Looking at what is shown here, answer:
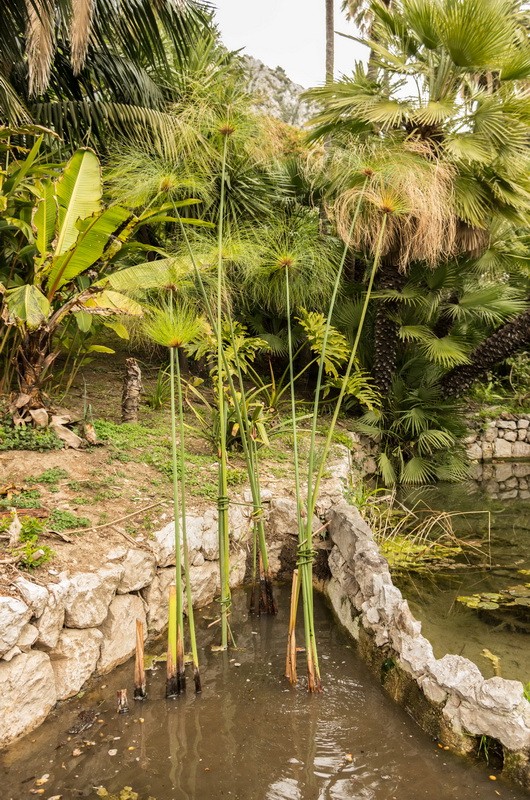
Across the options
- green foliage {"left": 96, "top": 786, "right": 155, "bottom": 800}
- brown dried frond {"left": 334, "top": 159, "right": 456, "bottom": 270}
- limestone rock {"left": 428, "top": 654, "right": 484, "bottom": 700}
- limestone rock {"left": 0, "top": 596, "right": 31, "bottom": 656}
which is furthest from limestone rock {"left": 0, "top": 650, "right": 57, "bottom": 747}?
brown dried frond {"left": 334, "top": 159, "right": 456, "bottom": 270}

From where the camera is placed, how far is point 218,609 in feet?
16.7

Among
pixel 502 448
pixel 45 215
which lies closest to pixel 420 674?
pixel 45 215

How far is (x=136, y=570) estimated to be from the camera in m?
4.39

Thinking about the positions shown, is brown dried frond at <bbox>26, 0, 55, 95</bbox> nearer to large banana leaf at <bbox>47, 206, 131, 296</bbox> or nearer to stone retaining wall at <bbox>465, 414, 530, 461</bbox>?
large banana leaf at <bbox>47, 206, 131, 296</bbox>

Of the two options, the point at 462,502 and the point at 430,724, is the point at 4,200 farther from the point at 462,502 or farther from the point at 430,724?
the point at 462,502

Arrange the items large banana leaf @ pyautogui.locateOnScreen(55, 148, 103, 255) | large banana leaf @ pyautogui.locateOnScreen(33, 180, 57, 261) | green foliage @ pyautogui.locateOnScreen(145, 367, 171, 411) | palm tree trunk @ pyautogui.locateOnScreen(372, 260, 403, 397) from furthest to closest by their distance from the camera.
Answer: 1. palm tree trunk @ pyautogui.locateOnScreen(372, 260, 403, 397)
2. green foliage @ pyautogui.locateOnScreen(145, 367, 171, 411)
3. large banana leaf @ pyautogui.locateOnScreen(55, 148, 103, 255)
4. large banana leaf @ pyautogui.locateOnScreen(33, 180, 57, 261)

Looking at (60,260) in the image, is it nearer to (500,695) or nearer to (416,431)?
(500,695)

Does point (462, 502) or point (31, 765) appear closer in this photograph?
point (31, 765)

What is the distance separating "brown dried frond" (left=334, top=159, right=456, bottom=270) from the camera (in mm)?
7259

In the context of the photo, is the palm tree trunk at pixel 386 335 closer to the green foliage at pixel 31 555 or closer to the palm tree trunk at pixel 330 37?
the green foliage at pixel 31 555

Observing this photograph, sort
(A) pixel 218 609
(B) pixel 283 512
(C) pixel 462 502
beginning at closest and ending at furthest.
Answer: (A) pixel 218 609 < (B) pixel 283 512 < (C) pixel 462 502

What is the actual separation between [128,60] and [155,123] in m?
1.49

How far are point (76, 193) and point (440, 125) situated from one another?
502 centimetres

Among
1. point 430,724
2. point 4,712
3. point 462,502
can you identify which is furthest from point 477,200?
point 4,712
